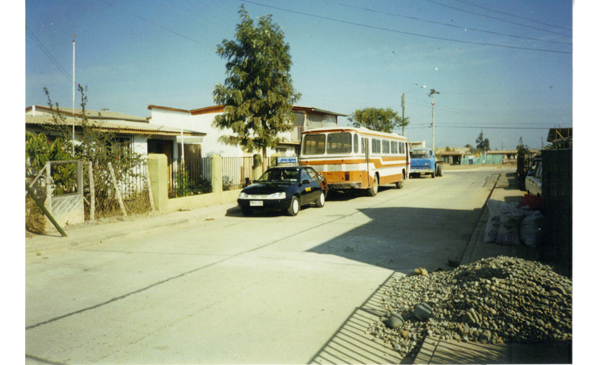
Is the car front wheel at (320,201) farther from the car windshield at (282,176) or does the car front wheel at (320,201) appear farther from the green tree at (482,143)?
the green tree at (482,143)

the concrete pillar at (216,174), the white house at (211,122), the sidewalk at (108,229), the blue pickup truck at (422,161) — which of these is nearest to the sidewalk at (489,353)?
the sidewalk at (108,229)

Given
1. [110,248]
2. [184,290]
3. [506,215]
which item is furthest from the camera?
[110,248]

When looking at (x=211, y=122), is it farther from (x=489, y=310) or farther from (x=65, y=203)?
(x=489, y=310)

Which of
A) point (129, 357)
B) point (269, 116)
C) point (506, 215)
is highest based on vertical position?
point (269, 116)

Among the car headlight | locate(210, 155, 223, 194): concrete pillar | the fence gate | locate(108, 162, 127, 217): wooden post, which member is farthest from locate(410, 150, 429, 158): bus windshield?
the fence gate

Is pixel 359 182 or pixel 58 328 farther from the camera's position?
pixel 359 182

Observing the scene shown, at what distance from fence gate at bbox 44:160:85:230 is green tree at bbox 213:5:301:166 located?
8.42 meters

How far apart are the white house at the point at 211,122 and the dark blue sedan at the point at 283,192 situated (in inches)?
253

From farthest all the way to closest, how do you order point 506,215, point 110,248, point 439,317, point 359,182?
1. point 359,182
2. point 110,248
3. point 506,215
4. point 439,317

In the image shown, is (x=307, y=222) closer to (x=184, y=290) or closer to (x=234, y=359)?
(x=184, y=290)

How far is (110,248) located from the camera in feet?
29.9

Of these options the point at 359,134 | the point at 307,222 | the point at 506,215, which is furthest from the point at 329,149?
the point at 506,215

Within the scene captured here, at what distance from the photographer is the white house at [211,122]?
25375 millimetres

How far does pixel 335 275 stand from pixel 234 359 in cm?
297
